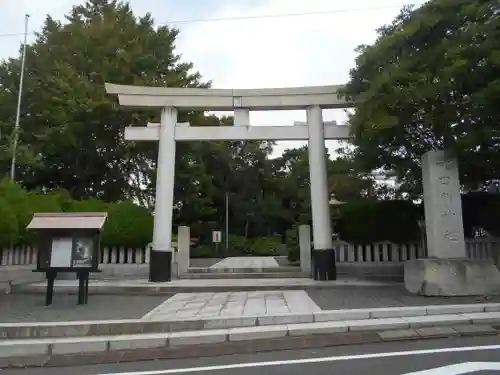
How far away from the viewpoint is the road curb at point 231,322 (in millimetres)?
6191

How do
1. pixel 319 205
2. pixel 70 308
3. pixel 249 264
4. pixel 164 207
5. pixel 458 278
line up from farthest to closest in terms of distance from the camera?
pixel 249 264 < pixel 164 207 < pixel 319 205 < pixel 458 278 < pixel 70 308

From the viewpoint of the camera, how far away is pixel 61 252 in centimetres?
812

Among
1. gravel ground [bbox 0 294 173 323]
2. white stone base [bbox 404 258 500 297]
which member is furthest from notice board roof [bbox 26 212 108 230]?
white stone base [bbox 404 258 500 297]

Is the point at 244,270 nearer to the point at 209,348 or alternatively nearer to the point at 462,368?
the point at 209,348

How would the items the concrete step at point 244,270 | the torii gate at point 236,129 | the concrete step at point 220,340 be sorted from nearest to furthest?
the concrete step at point 220,340
the torii gate at point 236,129
the concrete step at point 244,270

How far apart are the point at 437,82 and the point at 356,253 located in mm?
5704

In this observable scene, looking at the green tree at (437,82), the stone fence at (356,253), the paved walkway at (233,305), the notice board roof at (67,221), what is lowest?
the paved walkway at (233,305)

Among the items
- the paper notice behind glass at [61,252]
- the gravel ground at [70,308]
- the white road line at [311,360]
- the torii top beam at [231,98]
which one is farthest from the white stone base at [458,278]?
the paper notice behind glass at [61,252]

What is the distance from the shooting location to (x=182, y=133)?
39.7 feet

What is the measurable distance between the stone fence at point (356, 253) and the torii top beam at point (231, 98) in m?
4.17

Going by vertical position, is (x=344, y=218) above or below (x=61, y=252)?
above

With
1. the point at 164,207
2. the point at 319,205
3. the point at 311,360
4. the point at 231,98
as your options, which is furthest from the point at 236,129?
the point at 311,360

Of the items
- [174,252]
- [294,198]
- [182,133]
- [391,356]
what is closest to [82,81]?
[182,133]

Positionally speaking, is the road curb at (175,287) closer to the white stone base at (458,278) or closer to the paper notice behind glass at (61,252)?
the white stone base at (458,278)
